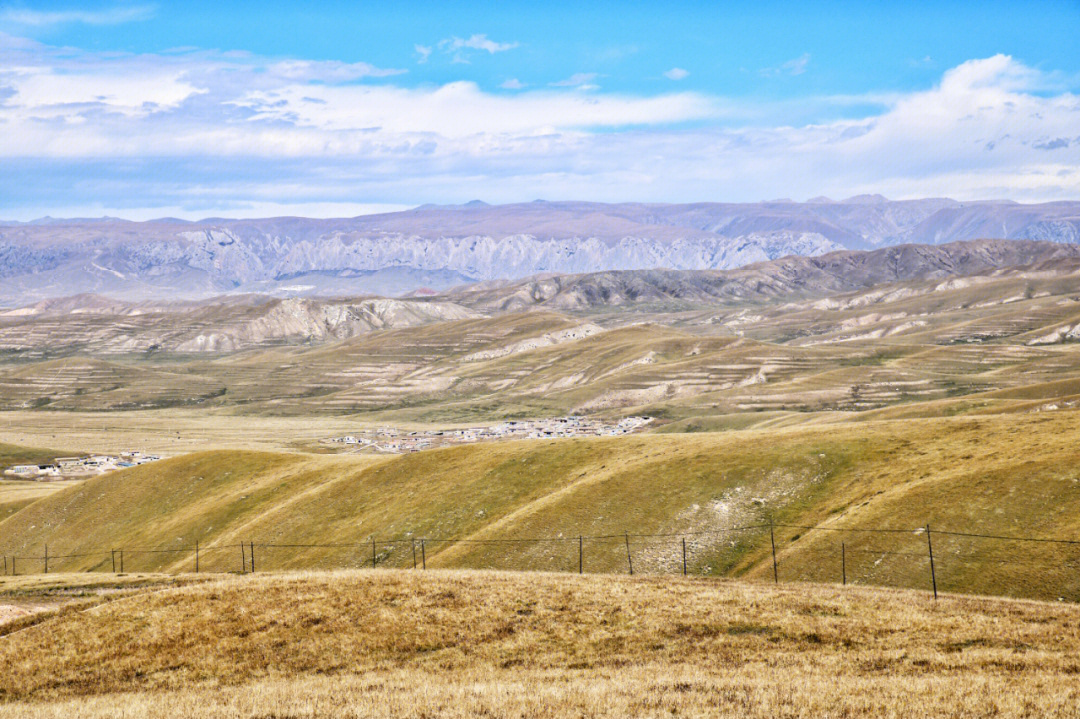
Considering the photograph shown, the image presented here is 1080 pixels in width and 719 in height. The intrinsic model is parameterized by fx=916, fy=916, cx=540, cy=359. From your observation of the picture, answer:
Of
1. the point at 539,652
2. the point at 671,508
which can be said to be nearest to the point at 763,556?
the point at 671,508

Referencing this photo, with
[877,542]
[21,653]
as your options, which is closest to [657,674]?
[21,653]

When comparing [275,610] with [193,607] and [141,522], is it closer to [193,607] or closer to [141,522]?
[193,607]

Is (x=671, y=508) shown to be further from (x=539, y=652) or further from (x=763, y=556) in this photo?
(x=539, y=652)

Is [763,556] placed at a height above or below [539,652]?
below

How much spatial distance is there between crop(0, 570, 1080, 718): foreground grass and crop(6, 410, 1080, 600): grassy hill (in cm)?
1622

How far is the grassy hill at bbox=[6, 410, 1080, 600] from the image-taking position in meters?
60.8

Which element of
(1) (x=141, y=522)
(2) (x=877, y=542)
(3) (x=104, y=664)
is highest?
(3) (x=104, y=664)

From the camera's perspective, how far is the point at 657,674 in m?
32.4

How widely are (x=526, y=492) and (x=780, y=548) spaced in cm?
3208

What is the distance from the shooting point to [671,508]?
78.5m

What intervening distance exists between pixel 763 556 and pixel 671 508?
12.6m

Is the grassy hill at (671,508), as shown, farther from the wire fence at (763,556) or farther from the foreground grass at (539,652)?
the foreground grass at (539,652)

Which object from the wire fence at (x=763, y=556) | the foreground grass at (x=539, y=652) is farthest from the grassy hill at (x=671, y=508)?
the foreground grass at (x=539, y=652)

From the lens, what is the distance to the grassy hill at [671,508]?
6081 cm
